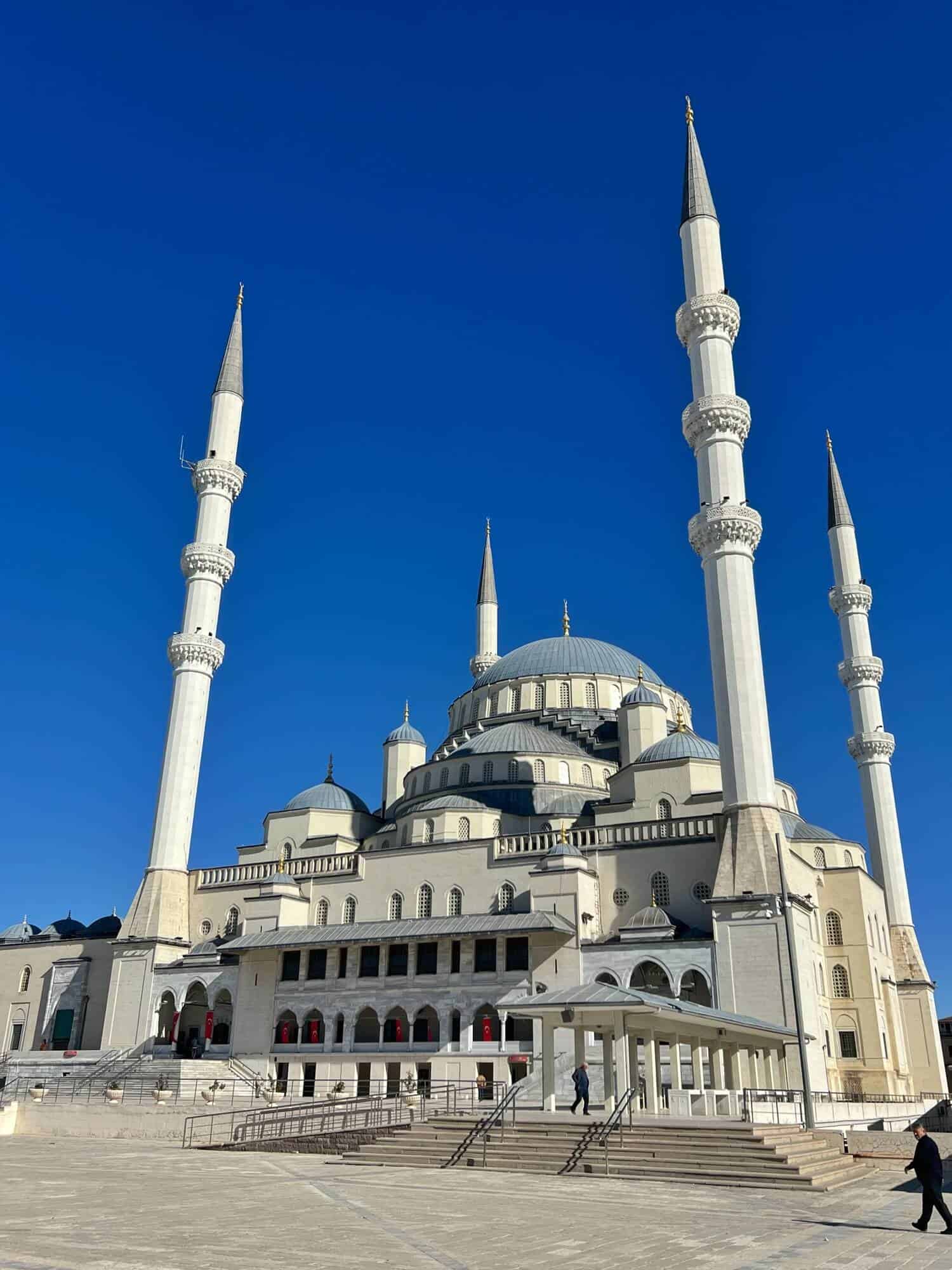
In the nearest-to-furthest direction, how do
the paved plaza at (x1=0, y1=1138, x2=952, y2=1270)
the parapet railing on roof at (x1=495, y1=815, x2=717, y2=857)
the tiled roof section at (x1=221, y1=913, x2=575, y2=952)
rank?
the paved plaza at (x1=0, y1=1138, x2=952, y2=1270) → the tiled roof section at (x1=221, y1=913, x2=575, y2=952) → the parapet railing on roof at (x1=495, y1=815, x2=717, y2=857)

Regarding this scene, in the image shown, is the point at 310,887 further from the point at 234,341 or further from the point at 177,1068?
the point at 234,341

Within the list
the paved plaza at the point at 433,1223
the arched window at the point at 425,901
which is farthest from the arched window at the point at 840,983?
the paved plaza at the point at 433,1223

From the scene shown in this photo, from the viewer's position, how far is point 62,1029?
4719 centimetres

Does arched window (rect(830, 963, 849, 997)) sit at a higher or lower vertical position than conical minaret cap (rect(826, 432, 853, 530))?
lower

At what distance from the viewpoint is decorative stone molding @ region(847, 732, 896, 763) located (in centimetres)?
5241

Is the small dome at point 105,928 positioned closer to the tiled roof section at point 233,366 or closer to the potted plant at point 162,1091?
the potted plant at point 162,1091

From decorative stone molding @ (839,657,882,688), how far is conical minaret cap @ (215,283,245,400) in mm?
33275

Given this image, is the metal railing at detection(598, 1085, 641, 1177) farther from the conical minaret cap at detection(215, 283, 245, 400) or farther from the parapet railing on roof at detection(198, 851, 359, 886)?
the conical minaret cap at detection(215, 283, 245, 400)

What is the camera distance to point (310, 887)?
144 feet

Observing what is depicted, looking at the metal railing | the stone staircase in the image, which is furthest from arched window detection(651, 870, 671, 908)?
the metal railing

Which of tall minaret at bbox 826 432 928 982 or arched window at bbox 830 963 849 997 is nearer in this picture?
arched window at bbox 830 963 849 997

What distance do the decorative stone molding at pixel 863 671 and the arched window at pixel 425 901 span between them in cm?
2516

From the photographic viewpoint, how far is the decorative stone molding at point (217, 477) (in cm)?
5259

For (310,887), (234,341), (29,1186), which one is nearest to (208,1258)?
(29,1186)
